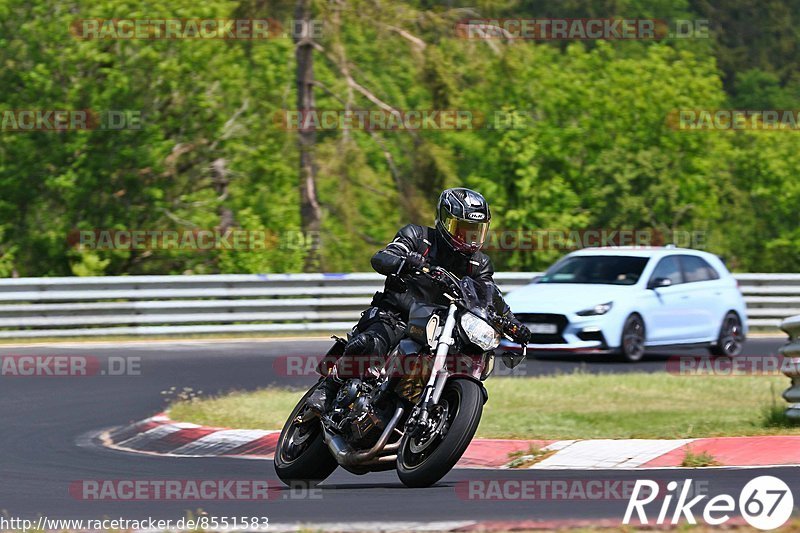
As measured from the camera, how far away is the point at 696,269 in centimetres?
2022

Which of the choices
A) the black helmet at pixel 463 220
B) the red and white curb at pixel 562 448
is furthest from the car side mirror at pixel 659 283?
the black helmet at pixel 463 220

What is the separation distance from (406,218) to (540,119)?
30.6ft

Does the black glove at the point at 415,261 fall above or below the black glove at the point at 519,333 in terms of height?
above

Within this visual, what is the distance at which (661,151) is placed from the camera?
35.8m

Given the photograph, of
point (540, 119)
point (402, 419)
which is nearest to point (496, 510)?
point (402, 419)

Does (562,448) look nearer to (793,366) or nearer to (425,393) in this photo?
(793,366)

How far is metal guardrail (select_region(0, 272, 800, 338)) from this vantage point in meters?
21.1

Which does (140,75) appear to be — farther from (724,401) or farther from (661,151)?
(724,401)

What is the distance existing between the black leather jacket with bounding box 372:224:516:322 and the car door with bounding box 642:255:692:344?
10314 millimetres

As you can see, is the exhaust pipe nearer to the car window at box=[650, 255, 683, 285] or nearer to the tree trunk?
the car window at box=[650, 255, 683, 285]

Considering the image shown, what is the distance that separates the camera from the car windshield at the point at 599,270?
63.3 feet

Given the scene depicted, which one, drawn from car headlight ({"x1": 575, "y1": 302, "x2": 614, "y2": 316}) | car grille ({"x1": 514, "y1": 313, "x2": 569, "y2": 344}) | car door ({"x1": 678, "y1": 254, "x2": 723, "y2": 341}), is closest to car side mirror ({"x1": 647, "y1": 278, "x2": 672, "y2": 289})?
car door ({"x1": 678, "y1": 254, "x2": 723, "y2": 341})

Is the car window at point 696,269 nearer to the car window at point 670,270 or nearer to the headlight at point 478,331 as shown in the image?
the car window at point 670,270

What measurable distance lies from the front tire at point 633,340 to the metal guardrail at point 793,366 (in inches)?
259
